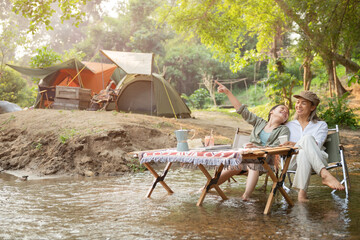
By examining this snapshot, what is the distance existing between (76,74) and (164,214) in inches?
515

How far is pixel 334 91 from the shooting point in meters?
15.2

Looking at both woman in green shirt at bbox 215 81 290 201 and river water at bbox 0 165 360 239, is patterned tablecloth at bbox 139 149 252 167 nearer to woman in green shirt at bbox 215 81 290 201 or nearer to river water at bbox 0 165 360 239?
river water at bbox 0 165 360 239

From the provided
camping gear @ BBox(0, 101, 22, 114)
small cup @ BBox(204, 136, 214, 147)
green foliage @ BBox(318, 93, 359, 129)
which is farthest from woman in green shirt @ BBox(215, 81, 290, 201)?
camping gear @ BBox(0, 101, 22, 114)

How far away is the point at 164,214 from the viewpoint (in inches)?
141

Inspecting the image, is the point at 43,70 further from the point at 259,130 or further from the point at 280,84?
the point at 259,130

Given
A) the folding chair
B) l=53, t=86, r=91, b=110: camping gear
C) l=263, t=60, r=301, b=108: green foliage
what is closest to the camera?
the folding chair

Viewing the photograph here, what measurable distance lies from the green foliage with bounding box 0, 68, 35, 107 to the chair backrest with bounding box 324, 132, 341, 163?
17315 millimetres

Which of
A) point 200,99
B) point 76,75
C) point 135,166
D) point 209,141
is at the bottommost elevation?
point 135,166

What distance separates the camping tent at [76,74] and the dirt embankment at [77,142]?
4.86m

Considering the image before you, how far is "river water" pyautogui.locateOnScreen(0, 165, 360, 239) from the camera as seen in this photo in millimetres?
2906

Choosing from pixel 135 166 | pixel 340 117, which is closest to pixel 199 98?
pixel 340 117

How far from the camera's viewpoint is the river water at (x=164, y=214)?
9.53ft

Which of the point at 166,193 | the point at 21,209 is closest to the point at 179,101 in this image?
the point at 166,193

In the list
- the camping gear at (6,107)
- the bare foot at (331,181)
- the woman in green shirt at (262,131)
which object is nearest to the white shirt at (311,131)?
the woman in green shirt at (262,131)
